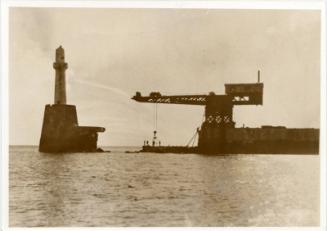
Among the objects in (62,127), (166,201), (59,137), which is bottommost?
(166,201)

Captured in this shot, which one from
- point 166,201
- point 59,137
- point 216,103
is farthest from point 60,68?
point 59,137

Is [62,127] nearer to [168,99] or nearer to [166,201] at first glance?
[168,99]

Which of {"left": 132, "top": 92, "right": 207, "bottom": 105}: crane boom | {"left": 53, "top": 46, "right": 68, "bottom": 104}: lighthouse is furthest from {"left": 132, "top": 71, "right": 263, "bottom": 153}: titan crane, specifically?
{"left": 53, "top": 46, "right": 68, "bottom": 104}: lighthouse

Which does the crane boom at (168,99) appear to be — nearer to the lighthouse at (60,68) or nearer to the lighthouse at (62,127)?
the lighthouse at (62,127)

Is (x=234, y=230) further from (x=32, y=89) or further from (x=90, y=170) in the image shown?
(x=90, y=170)

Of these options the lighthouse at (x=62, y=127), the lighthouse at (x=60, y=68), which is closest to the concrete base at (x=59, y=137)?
the lighthouse at (x=62, y=127)

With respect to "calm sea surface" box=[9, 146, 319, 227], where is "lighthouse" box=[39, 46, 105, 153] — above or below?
above

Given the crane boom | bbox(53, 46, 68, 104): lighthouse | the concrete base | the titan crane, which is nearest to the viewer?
bbox(53, 46, 68, 104): lighthouse

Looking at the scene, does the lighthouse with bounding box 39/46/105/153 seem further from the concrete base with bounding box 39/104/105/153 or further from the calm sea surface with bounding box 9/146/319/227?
the calm sea surface with bounding box 9/146/319/227

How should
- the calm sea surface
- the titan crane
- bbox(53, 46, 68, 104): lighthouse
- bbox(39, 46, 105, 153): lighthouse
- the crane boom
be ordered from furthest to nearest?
the titan crane < the crane boom < bbox(39, 46, 105, 153): lighthouse < bbox(53, 46, 68, 104): lighthouse < the calm sea surface
